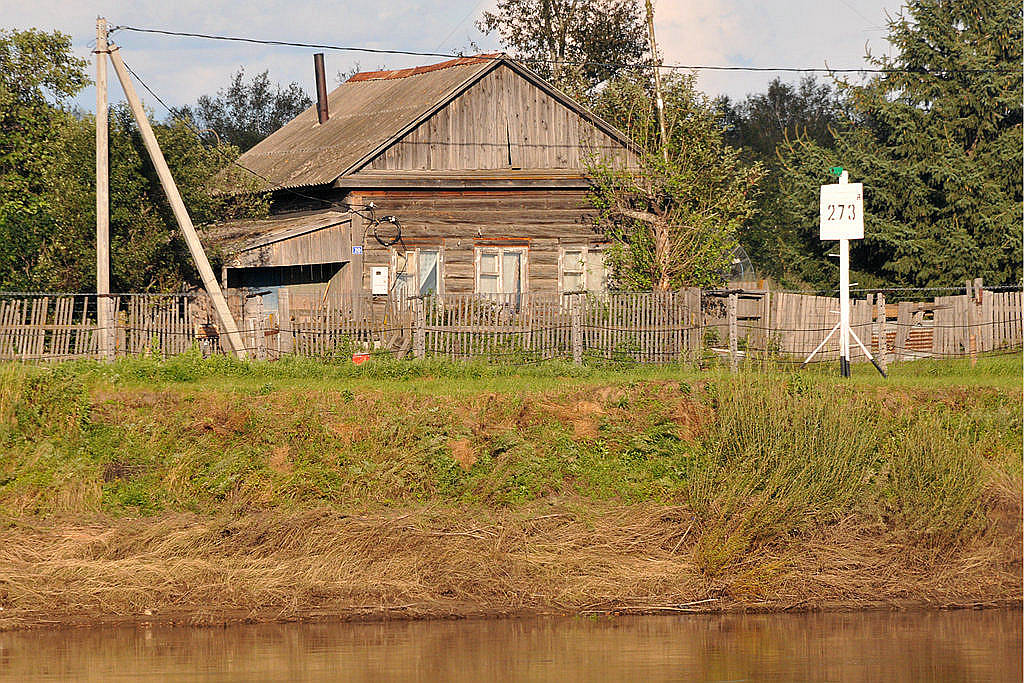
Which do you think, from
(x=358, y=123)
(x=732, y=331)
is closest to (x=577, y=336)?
(x=732, y=331)

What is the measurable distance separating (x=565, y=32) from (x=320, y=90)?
460 inches

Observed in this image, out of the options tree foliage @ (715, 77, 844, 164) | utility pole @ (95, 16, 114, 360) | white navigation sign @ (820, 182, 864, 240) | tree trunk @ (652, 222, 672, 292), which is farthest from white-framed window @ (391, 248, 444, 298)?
tree foliage @ (715, 77, 844, 164)

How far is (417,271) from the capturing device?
2341 cm

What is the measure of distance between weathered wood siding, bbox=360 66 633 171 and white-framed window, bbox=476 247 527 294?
83.7 inches

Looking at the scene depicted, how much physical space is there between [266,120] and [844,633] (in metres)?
68.4

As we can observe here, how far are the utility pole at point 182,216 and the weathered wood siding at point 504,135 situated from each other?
20.8 feet

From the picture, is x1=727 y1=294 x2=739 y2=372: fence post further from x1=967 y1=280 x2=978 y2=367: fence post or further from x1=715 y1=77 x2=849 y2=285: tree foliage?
x1=715 y1=77 x2=849 y2=285: tree foliage

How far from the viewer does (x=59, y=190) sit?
20.1 m

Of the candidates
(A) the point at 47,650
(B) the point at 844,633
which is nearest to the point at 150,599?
(A) the point at 47,650

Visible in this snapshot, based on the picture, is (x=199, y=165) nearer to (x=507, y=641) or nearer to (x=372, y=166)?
(x=372, y=166)

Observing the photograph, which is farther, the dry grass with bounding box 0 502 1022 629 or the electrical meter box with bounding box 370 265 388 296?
the electrical meter box with bounding box 370 265 388 296

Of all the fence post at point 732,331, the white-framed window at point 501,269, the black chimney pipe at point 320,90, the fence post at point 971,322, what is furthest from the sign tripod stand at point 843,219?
the black chimney pipe at point 320,90

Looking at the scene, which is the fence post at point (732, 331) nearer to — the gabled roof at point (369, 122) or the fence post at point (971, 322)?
the fence post at point (971, 322)

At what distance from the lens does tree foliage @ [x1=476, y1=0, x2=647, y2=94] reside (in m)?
39.2
